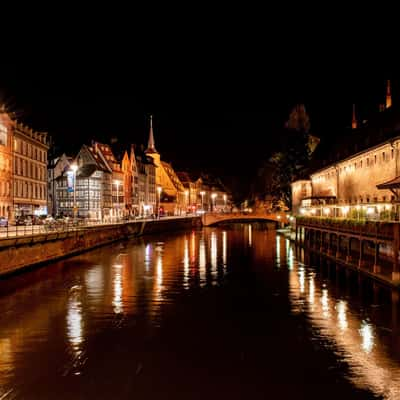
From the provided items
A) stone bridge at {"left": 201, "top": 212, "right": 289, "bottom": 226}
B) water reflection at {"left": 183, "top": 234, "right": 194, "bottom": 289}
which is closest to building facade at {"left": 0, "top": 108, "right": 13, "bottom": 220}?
water reflection at {"left": 183, "top": 234, "right": 194, "bottom": 289}

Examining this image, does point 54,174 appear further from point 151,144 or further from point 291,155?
point 151,144

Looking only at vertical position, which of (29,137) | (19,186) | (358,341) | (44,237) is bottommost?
(358,341)

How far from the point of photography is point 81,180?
89812 mm

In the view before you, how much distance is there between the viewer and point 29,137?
6881 centimetres

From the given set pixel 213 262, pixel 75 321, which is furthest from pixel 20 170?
pixel 75 321

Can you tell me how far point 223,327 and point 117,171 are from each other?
7902cm

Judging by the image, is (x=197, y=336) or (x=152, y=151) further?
(x=152, y=151)

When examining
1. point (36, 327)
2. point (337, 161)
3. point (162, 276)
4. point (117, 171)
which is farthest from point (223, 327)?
point (117, 171)

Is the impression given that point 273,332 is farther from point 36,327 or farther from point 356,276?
point 356,276

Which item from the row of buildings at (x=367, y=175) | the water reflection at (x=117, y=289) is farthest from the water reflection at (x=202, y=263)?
the row of buildings at (x=367, y=175)

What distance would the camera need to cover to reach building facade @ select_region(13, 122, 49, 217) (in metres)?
64.2

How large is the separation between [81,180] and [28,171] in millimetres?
21414

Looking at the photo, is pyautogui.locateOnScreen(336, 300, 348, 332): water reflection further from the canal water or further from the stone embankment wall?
the stone embankment wall

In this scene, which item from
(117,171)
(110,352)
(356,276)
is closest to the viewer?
(110,352)
